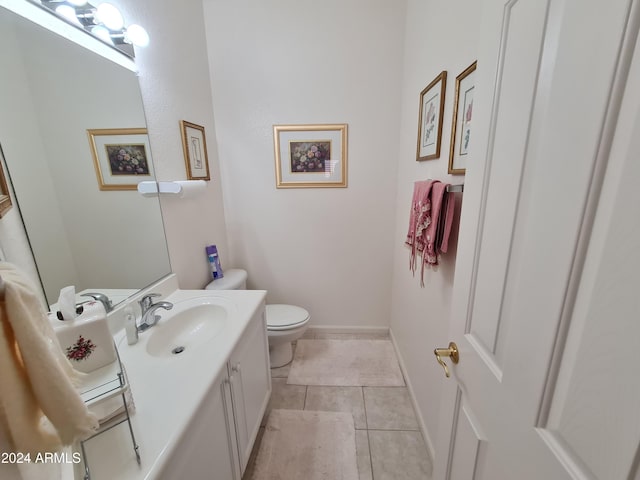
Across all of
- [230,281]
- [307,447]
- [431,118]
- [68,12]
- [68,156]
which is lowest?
[307,447]

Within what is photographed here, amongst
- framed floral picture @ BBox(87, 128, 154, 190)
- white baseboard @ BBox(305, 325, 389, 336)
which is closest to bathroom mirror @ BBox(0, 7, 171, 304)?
framed floral picture @ BBox(87, 128, 154, 190)

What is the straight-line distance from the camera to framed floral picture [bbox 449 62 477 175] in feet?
3.15

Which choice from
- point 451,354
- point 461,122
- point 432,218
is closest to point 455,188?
point 432,218

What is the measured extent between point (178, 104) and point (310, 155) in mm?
936

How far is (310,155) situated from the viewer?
2.01 meters

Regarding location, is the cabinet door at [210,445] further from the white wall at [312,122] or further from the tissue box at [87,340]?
the white wall at [312,122]

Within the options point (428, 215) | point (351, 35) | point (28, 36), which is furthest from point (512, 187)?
point (351, 35)

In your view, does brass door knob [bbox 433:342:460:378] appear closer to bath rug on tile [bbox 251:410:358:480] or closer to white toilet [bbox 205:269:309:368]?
bath rug on tile [bbox 251:410:358:480]

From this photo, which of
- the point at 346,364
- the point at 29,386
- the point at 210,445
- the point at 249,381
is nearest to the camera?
the point at 29,386

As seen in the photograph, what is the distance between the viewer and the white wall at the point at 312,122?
1.80 metres

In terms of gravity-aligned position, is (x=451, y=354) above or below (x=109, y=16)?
below

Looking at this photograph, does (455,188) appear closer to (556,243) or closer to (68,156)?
(556,243)

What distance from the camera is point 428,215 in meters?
1.17

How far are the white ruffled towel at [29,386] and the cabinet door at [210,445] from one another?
13.9 inches
